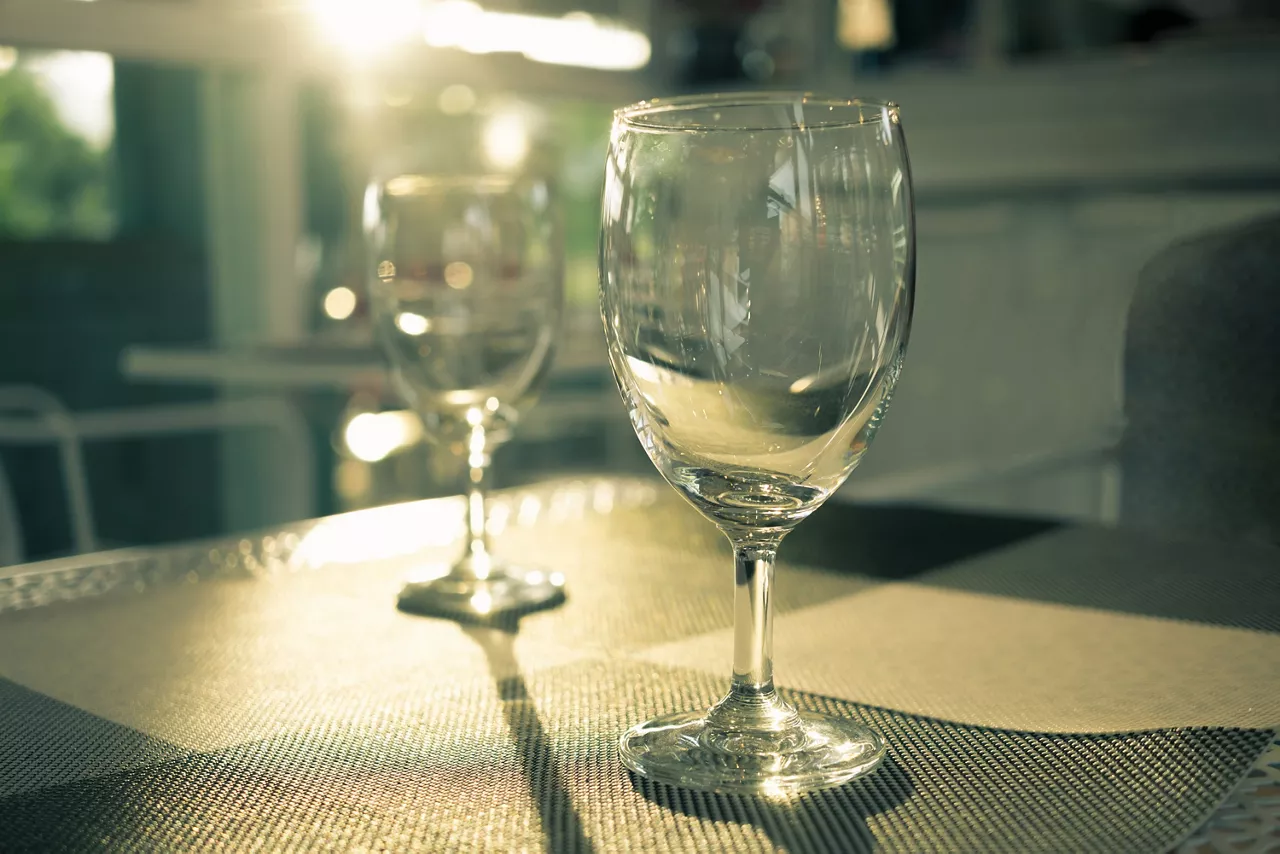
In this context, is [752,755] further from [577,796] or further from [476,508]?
[476,508]

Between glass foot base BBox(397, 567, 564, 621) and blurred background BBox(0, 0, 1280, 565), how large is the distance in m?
1.45

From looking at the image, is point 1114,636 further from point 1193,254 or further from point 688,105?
point 1193,254

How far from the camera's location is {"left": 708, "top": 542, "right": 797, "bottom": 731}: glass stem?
1.31ft

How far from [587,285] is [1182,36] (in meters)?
1.46

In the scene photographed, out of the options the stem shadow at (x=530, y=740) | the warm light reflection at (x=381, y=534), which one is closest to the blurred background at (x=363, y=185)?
the warm light reflection at (x=381, y=534)

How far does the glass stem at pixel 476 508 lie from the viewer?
2.06 ft

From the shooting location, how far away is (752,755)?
380 millimetres

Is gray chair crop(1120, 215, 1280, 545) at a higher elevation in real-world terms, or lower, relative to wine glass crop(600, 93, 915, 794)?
lower

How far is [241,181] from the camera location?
285cm

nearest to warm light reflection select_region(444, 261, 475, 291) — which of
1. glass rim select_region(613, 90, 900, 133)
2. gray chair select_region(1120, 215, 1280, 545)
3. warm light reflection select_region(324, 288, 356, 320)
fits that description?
glass rim select_region(613, 90, 900, 133)

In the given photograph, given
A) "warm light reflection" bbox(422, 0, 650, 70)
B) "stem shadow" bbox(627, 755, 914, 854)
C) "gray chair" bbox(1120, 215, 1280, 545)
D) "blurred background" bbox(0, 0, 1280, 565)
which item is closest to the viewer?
"stem shadow" bbox(627, 755, 914, 854)

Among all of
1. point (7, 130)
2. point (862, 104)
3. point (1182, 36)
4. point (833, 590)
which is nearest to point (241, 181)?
point (7, 130)

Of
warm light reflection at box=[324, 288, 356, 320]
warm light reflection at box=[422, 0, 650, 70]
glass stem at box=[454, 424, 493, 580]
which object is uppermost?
warm light reflection at box=[422, 0, 650, 70]

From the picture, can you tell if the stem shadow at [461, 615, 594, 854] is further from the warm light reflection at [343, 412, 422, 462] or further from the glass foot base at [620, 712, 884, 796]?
the warm light reflection at [343, 412, 422, 462]
